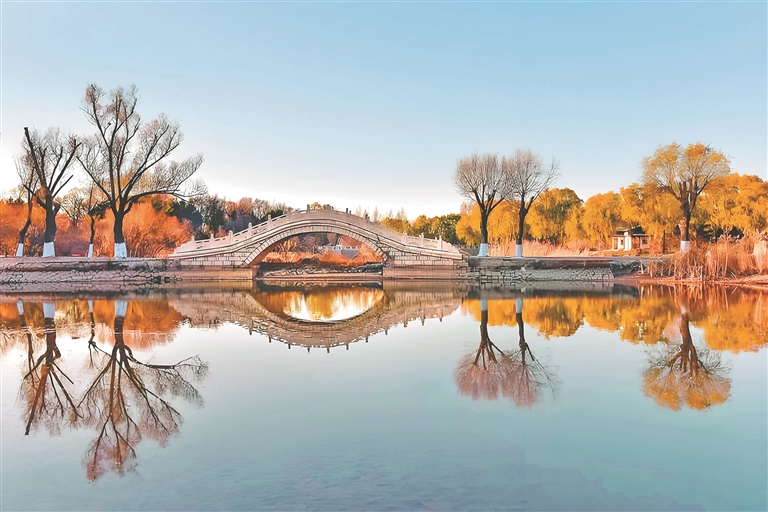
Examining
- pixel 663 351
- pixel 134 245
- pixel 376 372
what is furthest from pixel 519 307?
pixel 134 245

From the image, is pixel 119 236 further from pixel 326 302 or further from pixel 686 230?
pixel 686 230

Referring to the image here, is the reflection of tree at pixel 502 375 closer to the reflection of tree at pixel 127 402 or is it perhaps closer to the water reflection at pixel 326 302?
the reflection of tree at pixel 127 402

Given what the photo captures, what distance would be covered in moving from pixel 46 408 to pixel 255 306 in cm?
1120

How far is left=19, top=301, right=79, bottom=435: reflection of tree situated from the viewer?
6.61 metres

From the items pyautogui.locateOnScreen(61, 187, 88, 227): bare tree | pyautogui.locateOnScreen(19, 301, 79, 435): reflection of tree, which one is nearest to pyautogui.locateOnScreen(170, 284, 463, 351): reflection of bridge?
pyautogui.locateOnScreen(19, 301, 79, 435): reflection of tree

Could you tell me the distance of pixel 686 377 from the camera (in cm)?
828

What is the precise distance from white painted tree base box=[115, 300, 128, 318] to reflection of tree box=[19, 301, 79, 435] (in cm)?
494

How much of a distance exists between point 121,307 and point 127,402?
35.7 ft

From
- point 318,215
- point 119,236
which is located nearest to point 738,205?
point 318,215

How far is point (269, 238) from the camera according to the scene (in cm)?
2980

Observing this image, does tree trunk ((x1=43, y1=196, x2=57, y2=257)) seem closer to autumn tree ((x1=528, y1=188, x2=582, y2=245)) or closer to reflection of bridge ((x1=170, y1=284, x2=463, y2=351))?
reflection of bridge ((x1=170, y1=284, x2=463, y2=351))

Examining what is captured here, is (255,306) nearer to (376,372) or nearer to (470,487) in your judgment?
(376,372)

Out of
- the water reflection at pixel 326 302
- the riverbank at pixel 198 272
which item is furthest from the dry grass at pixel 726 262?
the water reflection at pixel 326 302

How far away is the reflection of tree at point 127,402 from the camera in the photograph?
18.4ft
